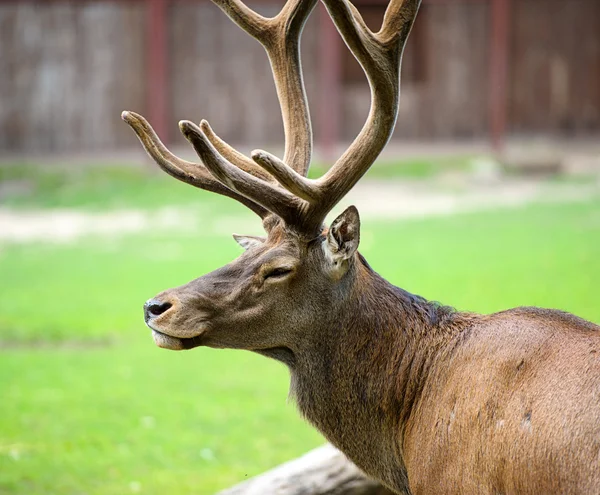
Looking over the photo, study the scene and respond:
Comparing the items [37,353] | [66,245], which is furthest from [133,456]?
[66,245]

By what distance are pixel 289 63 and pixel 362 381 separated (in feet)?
5.33

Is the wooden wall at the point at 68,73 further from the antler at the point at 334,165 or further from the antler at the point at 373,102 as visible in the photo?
the antler at the point at 373,102

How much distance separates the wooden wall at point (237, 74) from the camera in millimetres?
20906

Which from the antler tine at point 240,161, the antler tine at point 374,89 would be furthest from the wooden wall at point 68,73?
the antler tine at point 374,89

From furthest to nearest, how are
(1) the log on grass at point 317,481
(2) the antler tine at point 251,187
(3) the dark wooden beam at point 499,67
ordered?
1. (3) the dark wooden beam at point 499,67
2. (1) the log on grass at point 317,481
3. (2) the antler tine at point 251,187

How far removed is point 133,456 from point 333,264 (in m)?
3.57

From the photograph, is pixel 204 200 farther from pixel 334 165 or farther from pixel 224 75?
pixel 334 165

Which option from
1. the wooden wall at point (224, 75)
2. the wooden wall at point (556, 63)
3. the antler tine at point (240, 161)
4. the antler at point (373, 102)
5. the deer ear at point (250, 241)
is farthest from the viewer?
the wooden wall at point (556, 63)

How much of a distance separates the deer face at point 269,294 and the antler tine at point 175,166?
344mm

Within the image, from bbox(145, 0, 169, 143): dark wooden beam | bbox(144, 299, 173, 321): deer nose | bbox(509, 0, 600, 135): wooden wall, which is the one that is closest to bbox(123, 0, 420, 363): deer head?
bbox(144, 299, 173, 321): deer nose

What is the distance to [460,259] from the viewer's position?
1363 cm

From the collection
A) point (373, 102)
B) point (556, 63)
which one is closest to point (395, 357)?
point (373, 102)

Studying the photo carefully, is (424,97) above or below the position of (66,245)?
above

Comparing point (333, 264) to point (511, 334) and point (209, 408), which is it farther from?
point (209, 408)
